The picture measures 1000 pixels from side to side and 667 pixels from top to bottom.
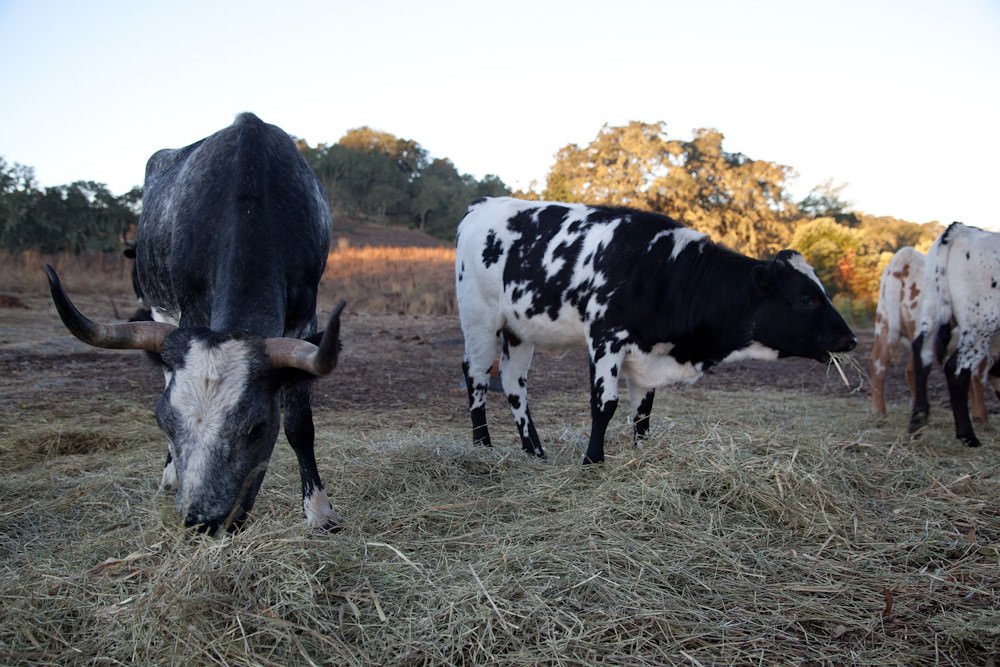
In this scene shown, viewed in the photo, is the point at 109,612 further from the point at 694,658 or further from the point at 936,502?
the point at 936,502

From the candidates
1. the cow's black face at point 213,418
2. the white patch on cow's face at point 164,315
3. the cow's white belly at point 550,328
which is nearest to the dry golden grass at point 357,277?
the white patch on cow's face at point 164,315

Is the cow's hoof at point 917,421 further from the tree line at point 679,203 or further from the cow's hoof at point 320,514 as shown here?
the tree line at point 679,203

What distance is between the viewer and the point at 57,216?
23.0 meters

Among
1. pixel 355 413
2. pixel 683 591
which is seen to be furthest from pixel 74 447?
pixel 683 591

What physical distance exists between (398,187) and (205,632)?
46.1 metres

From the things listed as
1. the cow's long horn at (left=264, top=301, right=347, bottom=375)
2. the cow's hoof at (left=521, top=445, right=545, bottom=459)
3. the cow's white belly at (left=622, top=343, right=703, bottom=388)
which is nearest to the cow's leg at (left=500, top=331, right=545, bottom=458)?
the cow's hoof at (left=521, top=445, right=545, bottom=459)

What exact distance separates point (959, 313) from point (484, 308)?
14.0 ft

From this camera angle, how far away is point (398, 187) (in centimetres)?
4709

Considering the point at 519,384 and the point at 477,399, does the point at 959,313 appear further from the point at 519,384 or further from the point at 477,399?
the point at 477,399

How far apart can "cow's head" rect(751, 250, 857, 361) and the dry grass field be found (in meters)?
0.72

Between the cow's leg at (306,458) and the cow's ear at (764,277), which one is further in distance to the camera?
the cow's ear at (764,277)

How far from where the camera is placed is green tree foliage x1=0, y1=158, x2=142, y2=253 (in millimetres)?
21609

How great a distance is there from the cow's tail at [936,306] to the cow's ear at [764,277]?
8.01 ft

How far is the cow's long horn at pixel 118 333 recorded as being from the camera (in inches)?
118
